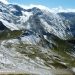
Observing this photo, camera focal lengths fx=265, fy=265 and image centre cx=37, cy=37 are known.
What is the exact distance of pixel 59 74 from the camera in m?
193

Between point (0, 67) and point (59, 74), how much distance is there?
144 feet

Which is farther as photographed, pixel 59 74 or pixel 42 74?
pixel 59 74

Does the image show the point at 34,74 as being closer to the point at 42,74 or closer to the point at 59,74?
the point at 42,74

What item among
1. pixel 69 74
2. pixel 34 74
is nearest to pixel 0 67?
pixel 34 74

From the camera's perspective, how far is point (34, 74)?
170750mm

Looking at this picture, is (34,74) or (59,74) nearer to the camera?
(34,74)

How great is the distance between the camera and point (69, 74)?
19662cm

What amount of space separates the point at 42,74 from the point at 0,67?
3728 cm

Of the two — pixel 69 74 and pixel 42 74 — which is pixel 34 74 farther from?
pixel 69 74

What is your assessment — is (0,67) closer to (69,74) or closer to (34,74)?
(34,74)

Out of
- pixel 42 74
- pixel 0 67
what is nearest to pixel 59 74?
pixel 42 74

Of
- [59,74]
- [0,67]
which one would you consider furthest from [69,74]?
[0,67]

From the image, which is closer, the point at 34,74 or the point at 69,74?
the point at 34,74

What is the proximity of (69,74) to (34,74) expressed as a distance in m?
36.6
